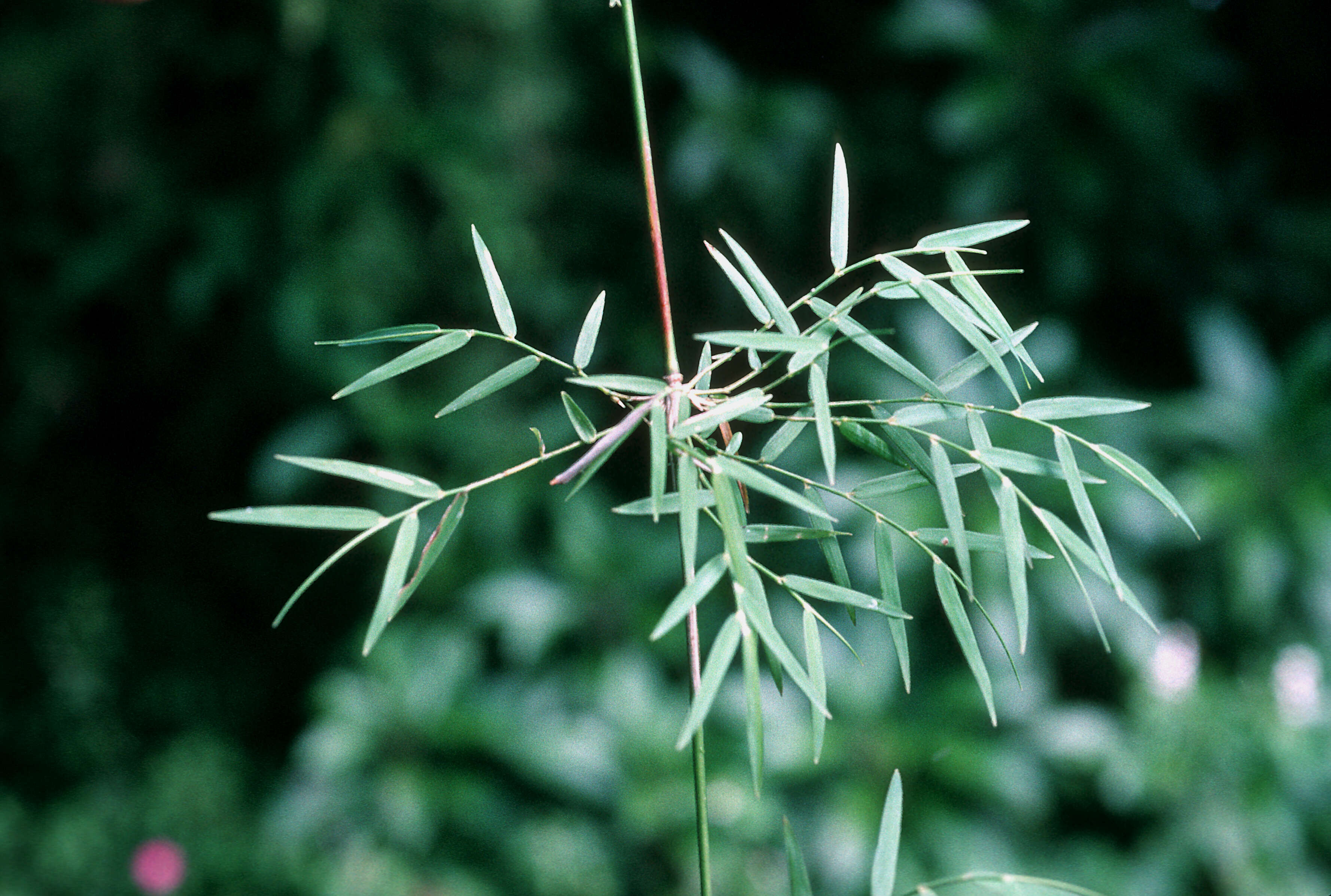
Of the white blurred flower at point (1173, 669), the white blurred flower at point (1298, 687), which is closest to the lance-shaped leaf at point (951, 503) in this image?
the white blurred flower at point (1173, 669)

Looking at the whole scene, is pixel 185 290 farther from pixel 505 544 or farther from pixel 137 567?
pixel 137 567

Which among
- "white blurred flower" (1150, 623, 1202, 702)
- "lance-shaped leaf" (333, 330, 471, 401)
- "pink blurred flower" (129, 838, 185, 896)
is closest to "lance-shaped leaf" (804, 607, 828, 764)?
"lance-shaped leaf" (333, 330, 471, 401)

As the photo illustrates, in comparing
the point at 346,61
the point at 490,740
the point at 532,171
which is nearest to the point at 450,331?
the point at 490,740

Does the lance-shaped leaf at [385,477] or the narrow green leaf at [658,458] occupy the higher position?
the narrow green leaf at [658,458]

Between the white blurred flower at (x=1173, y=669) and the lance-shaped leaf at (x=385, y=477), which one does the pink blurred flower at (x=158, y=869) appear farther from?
the lance-shaped leaf at (x=385, y=477)

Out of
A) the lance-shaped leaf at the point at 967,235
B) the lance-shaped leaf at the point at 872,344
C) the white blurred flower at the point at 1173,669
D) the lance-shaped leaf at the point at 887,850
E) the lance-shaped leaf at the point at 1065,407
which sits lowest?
the white blurred flower at the point at 1173,669

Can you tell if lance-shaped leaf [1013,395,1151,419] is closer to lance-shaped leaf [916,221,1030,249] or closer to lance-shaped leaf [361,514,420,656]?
lance-shaped leaf [916,221,1030,249]
